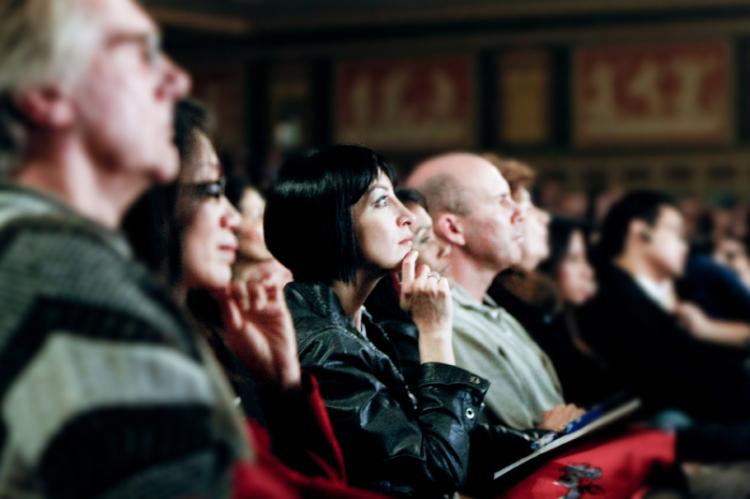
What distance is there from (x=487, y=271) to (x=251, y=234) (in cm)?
54

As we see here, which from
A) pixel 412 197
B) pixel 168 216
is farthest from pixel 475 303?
pixel 168 216

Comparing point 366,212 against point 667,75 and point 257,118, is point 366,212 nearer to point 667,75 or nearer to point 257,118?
point 667,75

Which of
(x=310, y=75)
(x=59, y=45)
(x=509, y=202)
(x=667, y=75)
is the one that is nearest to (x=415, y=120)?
(x=310, y=75)

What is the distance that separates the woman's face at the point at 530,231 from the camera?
9.68 feet

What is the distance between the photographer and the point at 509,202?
9.03ft

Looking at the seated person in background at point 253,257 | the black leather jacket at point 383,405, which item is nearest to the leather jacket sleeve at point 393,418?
the black leather jacket at point 383,405

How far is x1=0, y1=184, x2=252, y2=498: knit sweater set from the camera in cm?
119

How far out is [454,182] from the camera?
278 cm

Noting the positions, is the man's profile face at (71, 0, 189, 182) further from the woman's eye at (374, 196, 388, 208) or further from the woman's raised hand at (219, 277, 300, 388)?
the woman's eye at (374, 196, 388, 208)

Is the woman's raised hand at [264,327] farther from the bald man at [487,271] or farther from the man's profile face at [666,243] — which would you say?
the man's profile face at [666,243]

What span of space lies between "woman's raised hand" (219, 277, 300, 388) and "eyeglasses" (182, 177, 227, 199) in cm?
21

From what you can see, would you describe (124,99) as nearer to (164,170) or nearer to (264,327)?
(164,170)

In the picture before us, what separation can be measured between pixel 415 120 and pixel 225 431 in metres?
12.1

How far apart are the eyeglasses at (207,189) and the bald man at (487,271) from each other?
2.63ft
